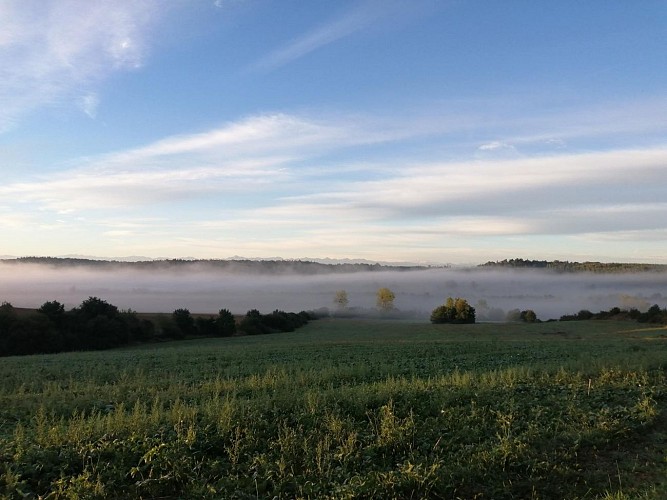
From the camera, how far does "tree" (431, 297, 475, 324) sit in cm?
9175

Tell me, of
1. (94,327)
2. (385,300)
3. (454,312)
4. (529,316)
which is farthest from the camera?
(385,300)

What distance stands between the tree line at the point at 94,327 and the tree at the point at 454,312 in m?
34.5

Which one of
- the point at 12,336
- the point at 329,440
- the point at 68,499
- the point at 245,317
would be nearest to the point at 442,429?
the point at 329,440

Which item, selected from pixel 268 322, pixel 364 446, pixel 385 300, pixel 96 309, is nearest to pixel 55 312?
pixel 96 309

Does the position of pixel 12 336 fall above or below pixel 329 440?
below

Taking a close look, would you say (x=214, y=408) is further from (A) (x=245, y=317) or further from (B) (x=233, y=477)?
(A) (x=245, y=317)

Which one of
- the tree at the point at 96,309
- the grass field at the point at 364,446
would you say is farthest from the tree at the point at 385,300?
the grass field at the point at 364,446

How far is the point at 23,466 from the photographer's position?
6938mm

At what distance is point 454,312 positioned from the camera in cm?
9312

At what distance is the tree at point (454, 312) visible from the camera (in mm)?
91750

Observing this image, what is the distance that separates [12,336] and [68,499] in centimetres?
5523

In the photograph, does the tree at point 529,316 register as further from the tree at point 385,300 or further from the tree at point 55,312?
the tree at point 55,312

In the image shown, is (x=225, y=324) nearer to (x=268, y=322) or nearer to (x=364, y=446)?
(x=268, y=322)

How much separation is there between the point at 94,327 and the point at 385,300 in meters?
79.0
